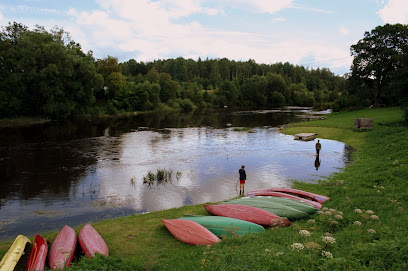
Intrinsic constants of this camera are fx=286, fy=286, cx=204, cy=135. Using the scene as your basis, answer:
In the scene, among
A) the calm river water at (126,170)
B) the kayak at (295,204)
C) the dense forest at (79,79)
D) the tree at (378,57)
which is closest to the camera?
the kayak at (295,204)

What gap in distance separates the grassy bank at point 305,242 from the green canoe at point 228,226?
0.90m

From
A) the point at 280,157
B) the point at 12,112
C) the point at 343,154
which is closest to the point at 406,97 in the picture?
the point at 343,154

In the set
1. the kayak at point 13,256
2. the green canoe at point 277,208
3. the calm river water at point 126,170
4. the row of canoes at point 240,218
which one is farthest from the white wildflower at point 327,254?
the calm river water at point 126,170

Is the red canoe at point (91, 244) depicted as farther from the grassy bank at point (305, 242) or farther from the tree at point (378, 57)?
the tree at point (378, 57)

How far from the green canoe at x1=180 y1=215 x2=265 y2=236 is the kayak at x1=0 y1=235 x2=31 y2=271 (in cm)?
656

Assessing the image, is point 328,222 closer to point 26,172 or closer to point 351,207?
point 351,207

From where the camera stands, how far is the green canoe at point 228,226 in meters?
11.2

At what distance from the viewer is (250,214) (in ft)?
41.5

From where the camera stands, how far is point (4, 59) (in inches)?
2247

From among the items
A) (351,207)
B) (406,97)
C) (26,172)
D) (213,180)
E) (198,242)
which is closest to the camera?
(198,242)

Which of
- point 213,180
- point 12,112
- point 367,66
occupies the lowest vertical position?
point 213,180

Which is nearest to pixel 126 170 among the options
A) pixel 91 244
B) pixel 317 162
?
pixel 91 244

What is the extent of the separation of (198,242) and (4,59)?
210 ft

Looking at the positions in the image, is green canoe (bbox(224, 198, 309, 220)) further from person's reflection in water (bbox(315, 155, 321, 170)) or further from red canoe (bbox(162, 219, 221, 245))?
person's reflection in water (bbox(315, 155, 321, 170))
